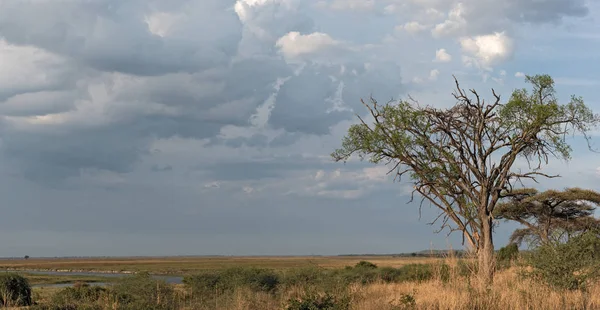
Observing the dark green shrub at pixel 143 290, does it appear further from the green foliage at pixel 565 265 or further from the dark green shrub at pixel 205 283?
the green foliage at pixel 565 265

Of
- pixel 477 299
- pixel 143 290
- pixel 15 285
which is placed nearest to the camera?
pixel 477 299

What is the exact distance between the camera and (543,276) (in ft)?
59.2

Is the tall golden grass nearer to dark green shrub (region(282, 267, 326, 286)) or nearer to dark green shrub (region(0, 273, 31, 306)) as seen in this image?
dark green shrub (region(282, 267, 326, 286))

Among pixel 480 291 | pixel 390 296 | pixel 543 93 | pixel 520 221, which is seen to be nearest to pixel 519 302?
pixel 480 291

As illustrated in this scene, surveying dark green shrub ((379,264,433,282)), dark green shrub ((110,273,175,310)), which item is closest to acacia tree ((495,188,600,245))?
dark green shrub ((379,264,433,282))

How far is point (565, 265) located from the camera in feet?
57.4

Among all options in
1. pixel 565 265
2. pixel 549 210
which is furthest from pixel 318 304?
pixel 549 210

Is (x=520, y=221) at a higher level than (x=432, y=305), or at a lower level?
higher

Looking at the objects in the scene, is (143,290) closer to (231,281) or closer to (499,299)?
(231,281)

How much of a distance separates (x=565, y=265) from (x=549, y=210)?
27.5m

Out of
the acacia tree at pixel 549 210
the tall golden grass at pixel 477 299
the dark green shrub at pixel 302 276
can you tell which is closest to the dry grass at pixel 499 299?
the tall golden grass at pixel 477 299

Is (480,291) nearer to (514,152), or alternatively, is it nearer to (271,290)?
(271,290)

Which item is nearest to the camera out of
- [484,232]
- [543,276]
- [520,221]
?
[543,276]

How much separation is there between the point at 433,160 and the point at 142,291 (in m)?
15.1
